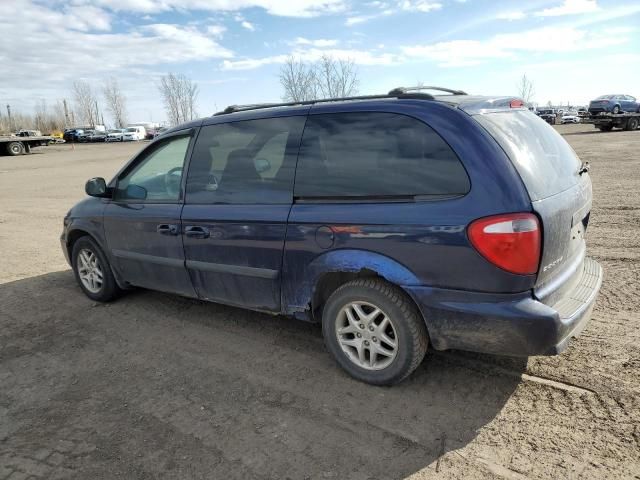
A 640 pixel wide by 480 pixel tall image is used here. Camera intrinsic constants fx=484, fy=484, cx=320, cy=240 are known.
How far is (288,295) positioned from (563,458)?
191 cm

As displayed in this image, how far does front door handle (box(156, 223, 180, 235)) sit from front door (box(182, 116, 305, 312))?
4.5 inches

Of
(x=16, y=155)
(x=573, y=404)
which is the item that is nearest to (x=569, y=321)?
(x=573, y=404)

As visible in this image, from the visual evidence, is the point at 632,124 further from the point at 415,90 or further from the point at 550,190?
the point at 550,190

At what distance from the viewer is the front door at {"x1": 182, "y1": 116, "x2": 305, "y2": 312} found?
11.3 feet

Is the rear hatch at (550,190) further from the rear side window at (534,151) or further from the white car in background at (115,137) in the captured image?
the white car in background at (115,137)

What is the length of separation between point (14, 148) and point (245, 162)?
37.5 metres

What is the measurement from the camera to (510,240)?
2572mm

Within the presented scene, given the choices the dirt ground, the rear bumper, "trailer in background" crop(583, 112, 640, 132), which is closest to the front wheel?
"trailer in background" crop(583, 112, 640, 132)

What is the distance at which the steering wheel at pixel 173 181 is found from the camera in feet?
13.3

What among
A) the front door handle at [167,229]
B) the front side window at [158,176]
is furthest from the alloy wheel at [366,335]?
the front side window at [158,176]

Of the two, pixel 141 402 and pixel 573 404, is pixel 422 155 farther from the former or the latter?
pixel 141 402

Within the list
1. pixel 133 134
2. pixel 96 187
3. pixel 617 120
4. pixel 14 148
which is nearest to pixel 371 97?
pixel 96 187

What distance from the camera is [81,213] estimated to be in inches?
195

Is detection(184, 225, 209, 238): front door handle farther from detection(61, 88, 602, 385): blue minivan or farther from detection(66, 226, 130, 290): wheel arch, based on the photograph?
detection(66, 226, 130, 290): wheel arch
